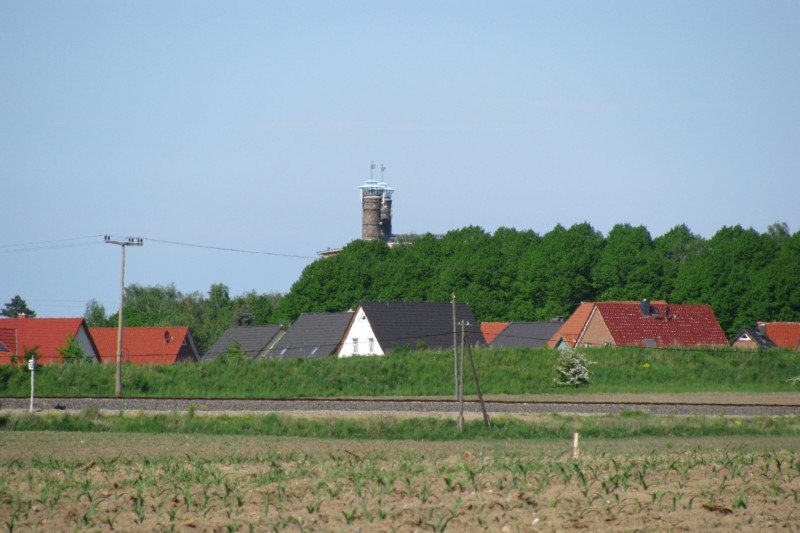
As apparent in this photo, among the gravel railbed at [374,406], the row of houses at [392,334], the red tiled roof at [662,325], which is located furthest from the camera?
the red tiled roof at [662,325]

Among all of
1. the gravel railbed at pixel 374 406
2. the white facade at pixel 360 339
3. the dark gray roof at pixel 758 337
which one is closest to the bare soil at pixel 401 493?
the gravel railbed at pixel 374 406

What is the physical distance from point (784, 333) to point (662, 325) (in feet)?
41.5

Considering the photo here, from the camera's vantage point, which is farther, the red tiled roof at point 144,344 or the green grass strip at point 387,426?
the red tiled roof at point 144,344

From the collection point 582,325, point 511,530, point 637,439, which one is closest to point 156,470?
point 511,530

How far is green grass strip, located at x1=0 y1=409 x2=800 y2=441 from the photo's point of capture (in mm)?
33094

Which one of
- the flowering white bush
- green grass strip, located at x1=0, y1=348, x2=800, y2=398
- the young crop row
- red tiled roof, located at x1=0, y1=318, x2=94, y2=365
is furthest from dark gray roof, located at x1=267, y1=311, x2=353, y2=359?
the young crop row

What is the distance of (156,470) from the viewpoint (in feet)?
64.1

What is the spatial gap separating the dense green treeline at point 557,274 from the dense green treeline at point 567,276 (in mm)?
108

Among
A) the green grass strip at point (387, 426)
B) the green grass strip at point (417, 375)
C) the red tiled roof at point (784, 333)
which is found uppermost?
the red tiled roof at point (784, 333)

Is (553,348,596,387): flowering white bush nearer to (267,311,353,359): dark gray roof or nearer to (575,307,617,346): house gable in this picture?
(267,311,353,359): dark gray roof

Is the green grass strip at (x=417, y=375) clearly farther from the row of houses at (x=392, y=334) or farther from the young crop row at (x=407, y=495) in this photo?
the young crop row at (x=407, y=495)

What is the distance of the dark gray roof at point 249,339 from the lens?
88963 mm

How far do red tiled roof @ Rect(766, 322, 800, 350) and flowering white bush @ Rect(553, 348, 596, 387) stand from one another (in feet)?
115

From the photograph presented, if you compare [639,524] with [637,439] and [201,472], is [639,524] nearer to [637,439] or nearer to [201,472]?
[201,472]
